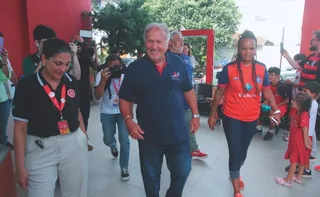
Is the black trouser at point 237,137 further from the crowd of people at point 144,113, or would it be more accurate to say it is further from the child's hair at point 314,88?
the child's hair at point 314,88

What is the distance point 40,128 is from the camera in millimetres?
1543

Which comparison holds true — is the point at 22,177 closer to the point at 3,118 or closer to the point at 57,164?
the point at 57,164

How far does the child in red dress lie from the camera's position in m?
2.58

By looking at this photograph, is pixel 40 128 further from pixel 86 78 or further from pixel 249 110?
pixel 86 78

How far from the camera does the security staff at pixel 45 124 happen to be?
1.51m

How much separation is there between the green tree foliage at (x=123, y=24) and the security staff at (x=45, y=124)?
549cm

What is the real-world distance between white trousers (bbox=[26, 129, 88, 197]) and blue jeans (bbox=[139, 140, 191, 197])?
0.44m

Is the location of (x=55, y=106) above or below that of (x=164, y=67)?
below

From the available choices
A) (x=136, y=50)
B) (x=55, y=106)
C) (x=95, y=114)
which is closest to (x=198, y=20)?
(x=136, y=50)

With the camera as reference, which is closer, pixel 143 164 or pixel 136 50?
pixel 143 164

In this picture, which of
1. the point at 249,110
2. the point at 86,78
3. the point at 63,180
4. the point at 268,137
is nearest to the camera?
the point at 63,180

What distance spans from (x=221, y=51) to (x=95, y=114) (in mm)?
9631

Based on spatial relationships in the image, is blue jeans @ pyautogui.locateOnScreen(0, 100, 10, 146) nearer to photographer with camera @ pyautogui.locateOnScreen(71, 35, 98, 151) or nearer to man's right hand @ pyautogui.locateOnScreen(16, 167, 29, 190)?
photographer with camera @ pyautogui.locateOnScreen(71, 35, 98, 151)

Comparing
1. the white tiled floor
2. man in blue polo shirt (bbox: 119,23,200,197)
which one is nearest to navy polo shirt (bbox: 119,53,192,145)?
man in blue polo shirt (bbox: 119,23,200,197)
